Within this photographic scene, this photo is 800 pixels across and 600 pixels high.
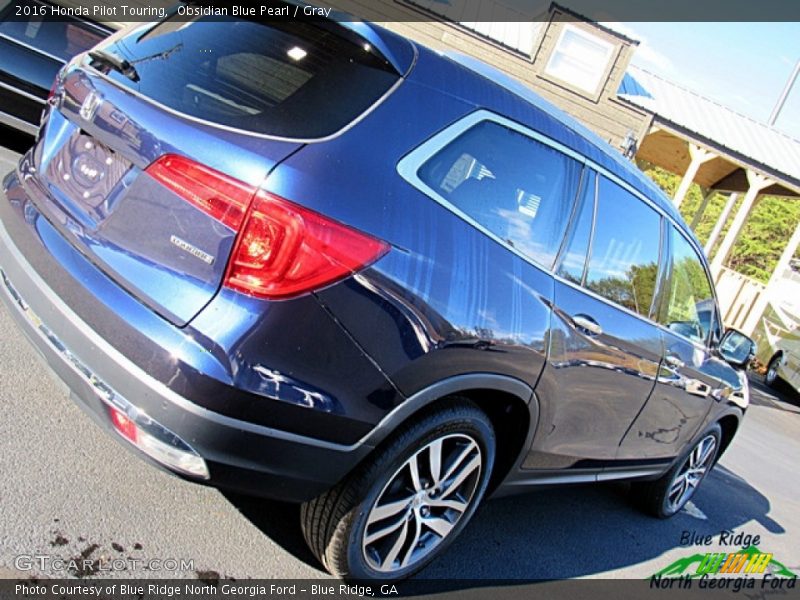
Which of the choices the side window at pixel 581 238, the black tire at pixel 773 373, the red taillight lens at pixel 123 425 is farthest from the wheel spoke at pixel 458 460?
the black tire at pixel 773 373

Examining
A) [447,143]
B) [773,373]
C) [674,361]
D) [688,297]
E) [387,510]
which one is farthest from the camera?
[773,373]

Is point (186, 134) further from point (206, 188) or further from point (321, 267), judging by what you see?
point (321, 267)

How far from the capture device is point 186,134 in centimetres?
215

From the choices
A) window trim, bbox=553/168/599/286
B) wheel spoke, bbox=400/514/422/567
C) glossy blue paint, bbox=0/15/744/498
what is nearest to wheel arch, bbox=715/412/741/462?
window trim, bbox=553/168/599/286

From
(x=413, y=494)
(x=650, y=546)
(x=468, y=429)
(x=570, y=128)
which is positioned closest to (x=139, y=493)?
(x=413, y=494)

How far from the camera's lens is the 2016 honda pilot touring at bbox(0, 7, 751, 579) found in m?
2.05

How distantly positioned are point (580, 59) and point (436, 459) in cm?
1538

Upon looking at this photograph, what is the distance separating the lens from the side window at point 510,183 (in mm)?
2457

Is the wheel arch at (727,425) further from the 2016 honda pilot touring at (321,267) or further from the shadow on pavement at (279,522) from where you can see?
the shadow on pavement at (279,522)

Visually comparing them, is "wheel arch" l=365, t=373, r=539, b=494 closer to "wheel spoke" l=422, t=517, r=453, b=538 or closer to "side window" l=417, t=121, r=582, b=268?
"wheel spoke" l=422, t=517, r=453, b=538

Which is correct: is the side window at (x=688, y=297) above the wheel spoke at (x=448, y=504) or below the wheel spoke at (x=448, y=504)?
above

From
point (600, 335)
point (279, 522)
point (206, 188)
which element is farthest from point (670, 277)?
point (206, 188)

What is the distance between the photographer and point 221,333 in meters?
2.01

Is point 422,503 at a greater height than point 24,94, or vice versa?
point 24,94
